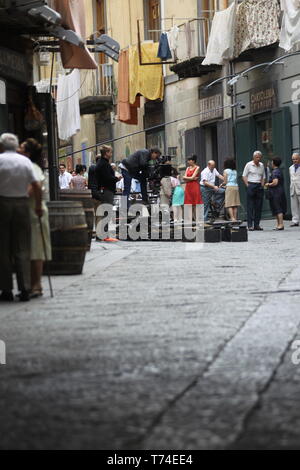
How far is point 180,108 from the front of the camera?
3453 centimetres

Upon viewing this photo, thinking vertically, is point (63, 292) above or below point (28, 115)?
below

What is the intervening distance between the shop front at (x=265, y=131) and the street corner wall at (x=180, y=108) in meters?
3.01

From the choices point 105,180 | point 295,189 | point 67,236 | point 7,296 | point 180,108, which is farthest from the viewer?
point 180,108

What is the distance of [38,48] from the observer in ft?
59.5

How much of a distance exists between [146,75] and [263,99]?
20.2ft

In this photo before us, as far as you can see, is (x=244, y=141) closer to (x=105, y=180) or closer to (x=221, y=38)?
(x=221, y=38)

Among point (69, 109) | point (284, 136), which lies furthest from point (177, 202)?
point (69, 109)

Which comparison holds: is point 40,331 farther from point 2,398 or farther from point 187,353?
point 2,398

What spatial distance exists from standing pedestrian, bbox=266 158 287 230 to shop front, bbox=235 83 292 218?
3.28 metres

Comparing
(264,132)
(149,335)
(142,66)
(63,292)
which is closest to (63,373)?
(149,335)

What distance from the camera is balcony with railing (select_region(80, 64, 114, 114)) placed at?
127ft

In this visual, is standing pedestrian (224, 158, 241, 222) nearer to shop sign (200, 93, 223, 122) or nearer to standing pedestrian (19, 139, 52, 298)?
shop sign (200, 93, 223, 122)
